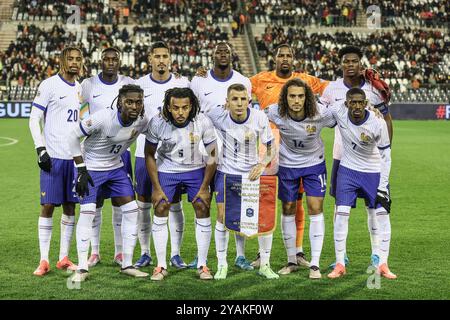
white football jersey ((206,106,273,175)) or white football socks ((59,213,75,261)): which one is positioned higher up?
white football jersey ((206,106,273,175))

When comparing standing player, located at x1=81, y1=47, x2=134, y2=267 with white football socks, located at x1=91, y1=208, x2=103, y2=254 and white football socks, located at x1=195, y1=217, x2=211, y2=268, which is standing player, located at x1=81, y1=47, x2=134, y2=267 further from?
white football socks, located at x1=195, y1=217, x2=211, y2=268

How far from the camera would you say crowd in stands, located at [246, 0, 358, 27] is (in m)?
43.8

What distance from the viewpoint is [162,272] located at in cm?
771

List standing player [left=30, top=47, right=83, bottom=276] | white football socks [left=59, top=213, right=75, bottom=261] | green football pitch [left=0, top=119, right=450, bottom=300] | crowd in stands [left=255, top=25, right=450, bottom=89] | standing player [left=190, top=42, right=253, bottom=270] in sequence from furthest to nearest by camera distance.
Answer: crowd in stands [left=255, top=25, right=450, bottom=89]
standing player [left=190, top=42, right=253, bottom=270]
white football socks [left=59, top=213, right=75, bottom=261]
standing player [left=30, top=47, right=83, bottom=276]
green football pitch [left=0, top=119, right=450, bottom=300]

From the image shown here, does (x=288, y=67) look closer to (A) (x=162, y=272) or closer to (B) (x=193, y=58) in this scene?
(A) (x=162, y=272)

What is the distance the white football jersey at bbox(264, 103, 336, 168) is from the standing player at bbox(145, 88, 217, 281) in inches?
30.0

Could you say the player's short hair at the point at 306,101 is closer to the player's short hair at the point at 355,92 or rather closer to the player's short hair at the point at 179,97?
the player's short hair at the point at 355,92

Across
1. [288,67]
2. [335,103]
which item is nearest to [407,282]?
[335,103]

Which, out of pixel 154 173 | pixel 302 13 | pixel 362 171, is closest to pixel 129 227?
pixel 154 173

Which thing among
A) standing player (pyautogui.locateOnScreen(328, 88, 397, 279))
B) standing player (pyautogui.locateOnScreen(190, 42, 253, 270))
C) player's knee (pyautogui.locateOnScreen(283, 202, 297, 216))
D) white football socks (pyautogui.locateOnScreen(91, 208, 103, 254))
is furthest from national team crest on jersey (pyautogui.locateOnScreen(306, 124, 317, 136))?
white football socks (pyautogui.locateOnScreen(91, 208, 103, 254))

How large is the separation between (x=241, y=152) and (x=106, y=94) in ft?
5.65

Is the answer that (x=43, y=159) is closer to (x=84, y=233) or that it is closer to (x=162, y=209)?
(x=84, y=233)

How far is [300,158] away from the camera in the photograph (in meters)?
8.01

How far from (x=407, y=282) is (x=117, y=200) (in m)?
3.09
